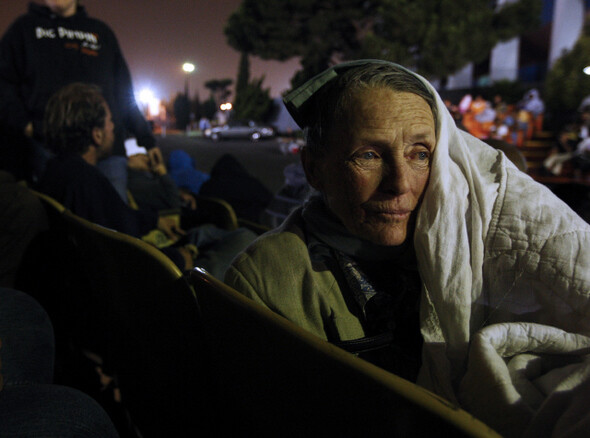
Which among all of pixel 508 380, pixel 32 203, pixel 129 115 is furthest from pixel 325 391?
pixel 129 115

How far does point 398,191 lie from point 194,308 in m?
0.58

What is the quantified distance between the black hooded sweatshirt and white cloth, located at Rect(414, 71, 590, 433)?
2.94m

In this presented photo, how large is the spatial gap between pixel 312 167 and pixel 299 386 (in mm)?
→ 737

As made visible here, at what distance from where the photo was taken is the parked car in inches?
1320

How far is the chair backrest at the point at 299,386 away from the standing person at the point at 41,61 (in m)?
2.49

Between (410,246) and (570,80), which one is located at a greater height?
(570,80)

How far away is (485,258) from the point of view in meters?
1.09

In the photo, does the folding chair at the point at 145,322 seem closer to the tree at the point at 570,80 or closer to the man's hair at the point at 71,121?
the man's hair at the point at 71,121

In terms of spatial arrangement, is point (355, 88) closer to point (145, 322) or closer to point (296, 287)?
point (296, 287)

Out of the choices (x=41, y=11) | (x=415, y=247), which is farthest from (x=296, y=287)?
(x=41, y=11)

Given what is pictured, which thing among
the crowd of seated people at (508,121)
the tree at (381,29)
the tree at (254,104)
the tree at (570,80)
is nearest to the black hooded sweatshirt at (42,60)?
the crowd of seated people at (508,121)

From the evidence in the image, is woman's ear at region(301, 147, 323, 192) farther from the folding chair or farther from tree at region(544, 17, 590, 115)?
tree at region(544, 17, 590, 115)

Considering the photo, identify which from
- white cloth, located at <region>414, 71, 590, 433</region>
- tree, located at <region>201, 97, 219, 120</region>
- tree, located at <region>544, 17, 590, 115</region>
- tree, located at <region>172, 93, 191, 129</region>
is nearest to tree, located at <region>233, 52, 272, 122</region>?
tree, located at <region>201, 97, 219, 120</region>

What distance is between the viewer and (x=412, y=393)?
55 cm
